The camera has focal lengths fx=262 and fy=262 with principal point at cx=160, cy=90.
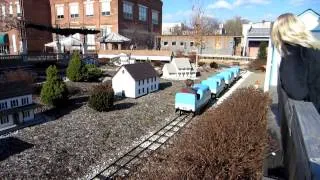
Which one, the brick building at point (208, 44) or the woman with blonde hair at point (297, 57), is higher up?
the brick building at point (208, 44)

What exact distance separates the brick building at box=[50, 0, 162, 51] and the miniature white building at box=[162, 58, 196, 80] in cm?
1836

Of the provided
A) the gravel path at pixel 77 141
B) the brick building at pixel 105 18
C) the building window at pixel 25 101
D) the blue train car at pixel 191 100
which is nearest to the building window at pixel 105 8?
the brick building at pixel 105 18

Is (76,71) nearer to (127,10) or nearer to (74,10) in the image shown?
(127,10)

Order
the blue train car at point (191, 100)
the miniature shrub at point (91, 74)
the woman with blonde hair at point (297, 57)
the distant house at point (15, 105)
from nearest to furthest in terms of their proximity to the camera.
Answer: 1. the woman with blonde hair at point (297, 57)
2. the distant house at point (15, 105)
3. the blue train car at point (191, 100)
4. the miniature shrub at point (91, 74)

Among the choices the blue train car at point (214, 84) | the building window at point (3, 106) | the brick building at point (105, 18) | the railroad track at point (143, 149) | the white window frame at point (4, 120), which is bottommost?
the railroad track at point (143, 149)

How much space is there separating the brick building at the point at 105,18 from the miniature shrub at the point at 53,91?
92.8ft

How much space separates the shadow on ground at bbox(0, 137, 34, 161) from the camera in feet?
32.5

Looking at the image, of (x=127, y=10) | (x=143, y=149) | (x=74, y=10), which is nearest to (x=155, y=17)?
(x=127, y=10)

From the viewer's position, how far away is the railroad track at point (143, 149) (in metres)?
8.90

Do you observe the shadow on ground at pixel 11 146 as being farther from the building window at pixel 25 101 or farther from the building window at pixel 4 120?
the building window at pixel 25 101

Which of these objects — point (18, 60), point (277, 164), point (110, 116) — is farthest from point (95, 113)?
point (18, 60)

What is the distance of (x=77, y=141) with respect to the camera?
11.3 metres

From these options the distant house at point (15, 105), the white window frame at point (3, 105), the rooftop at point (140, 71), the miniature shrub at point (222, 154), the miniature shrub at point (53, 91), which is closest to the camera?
the miniature shrub at point (222, 154)

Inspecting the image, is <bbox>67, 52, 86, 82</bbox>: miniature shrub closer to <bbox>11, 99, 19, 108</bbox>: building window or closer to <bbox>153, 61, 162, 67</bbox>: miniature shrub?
<bbox>11, 99, 19, 108</bbox>: building window
